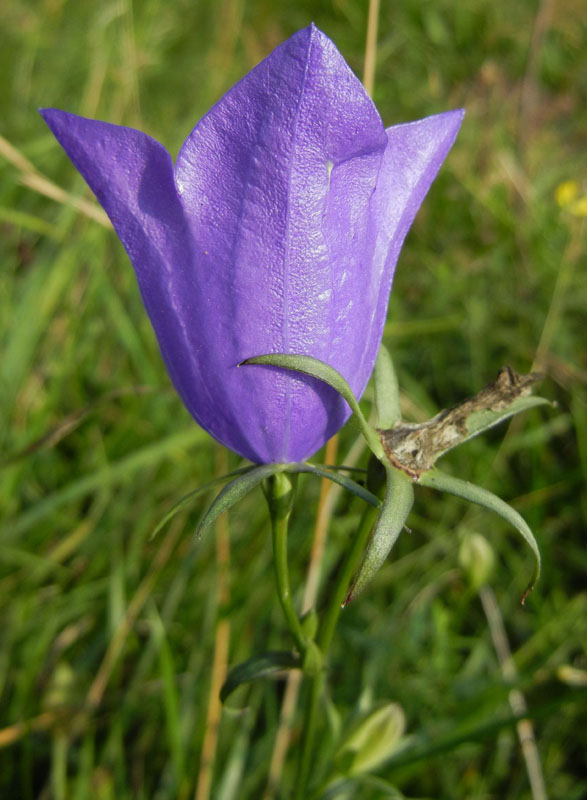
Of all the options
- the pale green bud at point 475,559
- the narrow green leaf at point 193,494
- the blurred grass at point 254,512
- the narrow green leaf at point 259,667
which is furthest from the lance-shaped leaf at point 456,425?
the pale green bud at point 475,559

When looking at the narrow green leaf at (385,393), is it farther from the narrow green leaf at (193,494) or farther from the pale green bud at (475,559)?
the pale green bud at (475,559)

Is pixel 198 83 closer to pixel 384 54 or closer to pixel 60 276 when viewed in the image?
pixel 384 54

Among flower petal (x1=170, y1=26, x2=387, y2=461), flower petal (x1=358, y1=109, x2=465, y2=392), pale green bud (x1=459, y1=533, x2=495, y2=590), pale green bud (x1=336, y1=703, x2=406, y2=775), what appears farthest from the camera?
pale green bud (x1=459, y1=533, x2=495, y2=590)

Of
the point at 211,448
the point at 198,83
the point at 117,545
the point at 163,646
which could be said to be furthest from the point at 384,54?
the point at 163,646

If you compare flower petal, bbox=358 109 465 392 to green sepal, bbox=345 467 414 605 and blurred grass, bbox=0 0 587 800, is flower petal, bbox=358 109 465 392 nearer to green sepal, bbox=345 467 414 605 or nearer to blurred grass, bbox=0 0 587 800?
green sepal, bbox=345 467 414 605

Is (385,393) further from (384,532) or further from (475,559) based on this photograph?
(475,559)

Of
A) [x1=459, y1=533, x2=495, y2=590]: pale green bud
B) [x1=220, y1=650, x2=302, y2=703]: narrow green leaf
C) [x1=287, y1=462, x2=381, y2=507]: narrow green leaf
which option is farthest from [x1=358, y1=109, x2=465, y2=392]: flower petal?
[x1=459, y1=533, x2=495, y2=590]: pale green bud
